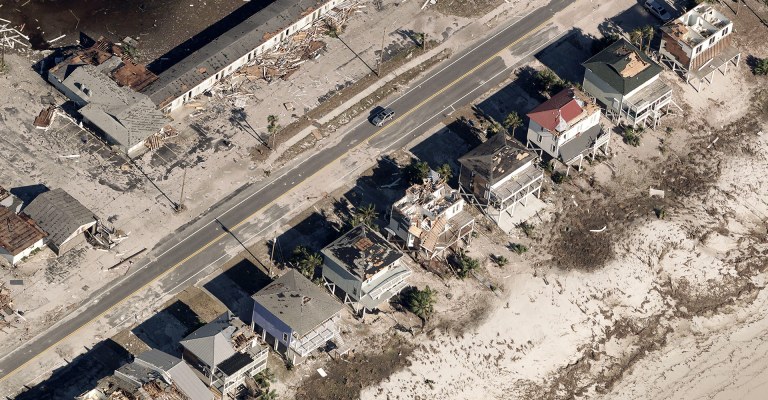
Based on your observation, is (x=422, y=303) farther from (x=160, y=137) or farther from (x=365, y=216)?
(x=160, y=137)

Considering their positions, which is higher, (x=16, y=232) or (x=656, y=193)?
(x=16, y=232)

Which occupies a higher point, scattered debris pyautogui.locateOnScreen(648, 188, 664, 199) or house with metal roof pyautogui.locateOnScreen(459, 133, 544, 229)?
house with metal roof pyautogui.locateOnScreen(459, 133, 544, 229)

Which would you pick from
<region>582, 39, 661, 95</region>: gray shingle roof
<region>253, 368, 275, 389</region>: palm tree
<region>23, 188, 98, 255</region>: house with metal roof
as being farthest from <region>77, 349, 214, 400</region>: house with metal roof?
<region>582, 39, 661, 95</region>: gray shingle roof

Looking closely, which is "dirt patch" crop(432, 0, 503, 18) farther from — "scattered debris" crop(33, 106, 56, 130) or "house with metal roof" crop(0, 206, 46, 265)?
"house with metal roof" crop(0, 206, 46, 265)

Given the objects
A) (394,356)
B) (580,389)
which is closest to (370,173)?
(394,356)

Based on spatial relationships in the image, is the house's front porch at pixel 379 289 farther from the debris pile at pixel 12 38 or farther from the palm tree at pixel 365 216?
the debris pile at pixel 12 38

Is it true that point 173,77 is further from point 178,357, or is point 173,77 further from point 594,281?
point 594,281

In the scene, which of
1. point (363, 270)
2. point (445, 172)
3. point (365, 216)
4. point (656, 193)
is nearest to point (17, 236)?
point (363, 270)
